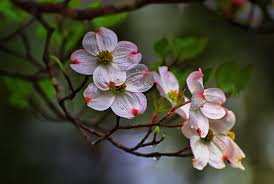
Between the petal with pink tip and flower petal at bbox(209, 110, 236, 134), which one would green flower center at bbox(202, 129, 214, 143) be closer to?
flower petal at bbox(209, 110, 236, 134)

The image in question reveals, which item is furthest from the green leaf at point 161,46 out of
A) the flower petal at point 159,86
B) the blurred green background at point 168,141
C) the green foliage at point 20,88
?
the blurred green background at point 168,141

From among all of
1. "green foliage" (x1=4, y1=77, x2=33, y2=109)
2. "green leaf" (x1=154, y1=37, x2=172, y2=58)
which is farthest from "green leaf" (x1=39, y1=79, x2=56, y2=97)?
"green leaf" (x1=154, y1=37, x2=172, y2=58)

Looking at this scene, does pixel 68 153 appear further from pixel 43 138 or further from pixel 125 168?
pixel 125 168

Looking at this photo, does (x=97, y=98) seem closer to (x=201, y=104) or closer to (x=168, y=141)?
(x=201, y=104)

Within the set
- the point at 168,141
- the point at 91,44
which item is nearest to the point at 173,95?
the point at 91,44

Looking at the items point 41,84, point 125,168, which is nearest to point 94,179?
point 125,168

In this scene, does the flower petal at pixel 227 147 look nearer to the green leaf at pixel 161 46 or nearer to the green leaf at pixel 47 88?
the green leaf at pixel 161 46

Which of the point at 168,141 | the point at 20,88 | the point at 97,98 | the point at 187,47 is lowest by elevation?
the point at 168,141

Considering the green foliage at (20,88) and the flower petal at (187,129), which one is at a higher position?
the flower petal at (187,129)
